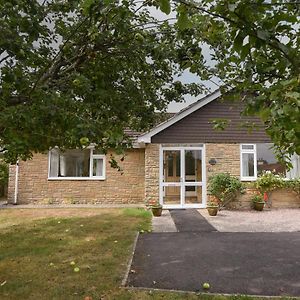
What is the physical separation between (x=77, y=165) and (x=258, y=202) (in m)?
8.09

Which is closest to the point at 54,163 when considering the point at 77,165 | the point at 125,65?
the point at 77,165

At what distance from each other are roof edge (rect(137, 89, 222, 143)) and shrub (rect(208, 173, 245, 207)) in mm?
2780

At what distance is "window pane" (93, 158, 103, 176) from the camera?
1498 cm

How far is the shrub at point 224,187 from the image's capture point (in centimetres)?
1284

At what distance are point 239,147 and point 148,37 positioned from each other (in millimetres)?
8962

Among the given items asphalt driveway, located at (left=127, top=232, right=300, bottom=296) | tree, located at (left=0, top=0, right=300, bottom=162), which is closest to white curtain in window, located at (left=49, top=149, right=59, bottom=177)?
asphalt driveway, located at (left=127, top=232, right=300, bottom=296)

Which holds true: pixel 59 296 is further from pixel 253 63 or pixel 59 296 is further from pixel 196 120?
pixel 196 120

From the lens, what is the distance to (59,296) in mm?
4141

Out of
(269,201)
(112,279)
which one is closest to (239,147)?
(269,201)

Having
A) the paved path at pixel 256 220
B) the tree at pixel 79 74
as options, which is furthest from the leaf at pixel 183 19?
the paved path at pixel 256 220

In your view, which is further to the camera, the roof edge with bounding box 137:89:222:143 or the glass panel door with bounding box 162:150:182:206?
the glass panel door with bounding box 162:150:182:206

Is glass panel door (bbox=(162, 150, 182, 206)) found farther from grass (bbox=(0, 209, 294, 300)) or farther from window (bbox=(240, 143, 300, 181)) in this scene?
window (bbox=(240, 143, 300, 181))

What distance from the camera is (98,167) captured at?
15000 millimetres

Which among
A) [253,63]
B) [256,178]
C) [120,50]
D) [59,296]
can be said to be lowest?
[59,296]
